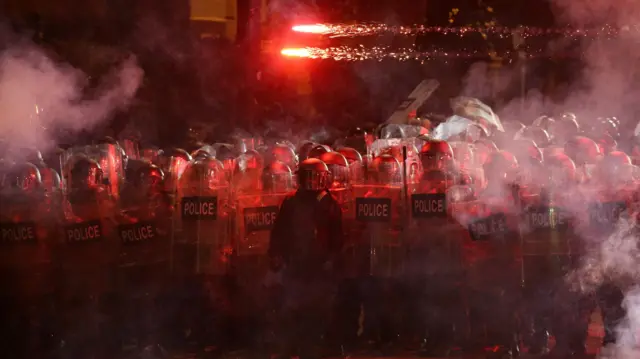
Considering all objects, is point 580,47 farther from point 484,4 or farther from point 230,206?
point 230,206

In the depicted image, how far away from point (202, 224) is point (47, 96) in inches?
90.2

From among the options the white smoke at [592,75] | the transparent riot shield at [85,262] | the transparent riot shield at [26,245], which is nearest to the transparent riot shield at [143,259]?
the transparent riot shield at [85,262]

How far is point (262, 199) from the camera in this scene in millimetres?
4223

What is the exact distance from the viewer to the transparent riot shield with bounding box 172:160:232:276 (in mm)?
4125

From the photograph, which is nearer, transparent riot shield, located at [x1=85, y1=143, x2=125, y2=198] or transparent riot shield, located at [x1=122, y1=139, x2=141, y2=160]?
transparent riot shield, located at [x1=85, y1=143, x2=125, y2=198]

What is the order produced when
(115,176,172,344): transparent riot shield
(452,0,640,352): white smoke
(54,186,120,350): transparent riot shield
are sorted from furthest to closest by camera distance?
(452,0,640,352): white smoke
(115,176,172,344): transparent riot shield
(54,186,120,350): transparent riot shield

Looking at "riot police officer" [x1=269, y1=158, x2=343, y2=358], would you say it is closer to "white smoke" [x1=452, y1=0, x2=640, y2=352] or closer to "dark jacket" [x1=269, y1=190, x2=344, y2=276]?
"dark jacket" [x1=269, y1=190, x2=344, y2=276]

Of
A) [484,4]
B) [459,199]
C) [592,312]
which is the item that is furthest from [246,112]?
[592,312]

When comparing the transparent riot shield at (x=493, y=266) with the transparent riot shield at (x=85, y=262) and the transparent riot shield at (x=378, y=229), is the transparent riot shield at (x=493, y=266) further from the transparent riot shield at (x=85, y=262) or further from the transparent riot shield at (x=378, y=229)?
the transparent riot shield at (x=85, y=262)

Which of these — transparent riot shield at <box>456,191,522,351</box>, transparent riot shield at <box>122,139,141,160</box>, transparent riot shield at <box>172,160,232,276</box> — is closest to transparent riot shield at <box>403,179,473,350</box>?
transparent riot shield at <box>456,191,522,351</box>

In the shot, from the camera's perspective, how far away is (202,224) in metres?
4.17

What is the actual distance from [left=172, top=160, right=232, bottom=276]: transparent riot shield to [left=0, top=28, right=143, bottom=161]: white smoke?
52.2 inches

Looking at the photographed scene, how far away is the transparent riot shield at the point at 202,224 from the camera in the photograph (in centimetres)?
412

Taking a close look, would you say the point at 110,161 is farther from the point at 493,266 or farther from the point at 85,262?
the point at 493,266
